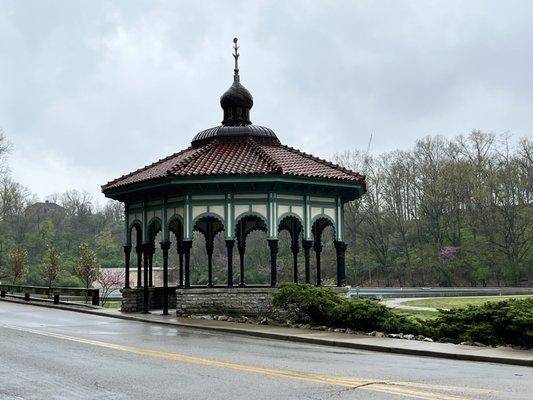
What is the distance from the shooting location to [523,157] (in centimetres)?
6831

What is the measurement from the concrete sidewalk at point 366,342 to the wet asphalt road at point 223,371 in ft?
1.59

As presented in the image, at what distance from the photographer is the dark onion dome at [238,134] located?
27.2m

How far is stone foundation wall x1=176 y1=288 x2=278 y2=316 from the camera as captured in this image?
2322 centimetres

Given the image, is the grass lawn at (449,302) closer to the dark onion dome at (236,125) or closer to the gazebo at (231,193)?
the gazebo at (231,193)

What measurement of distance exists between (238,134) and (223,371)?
1671cm

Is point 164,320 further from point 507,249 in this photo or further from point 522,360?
point 507,249

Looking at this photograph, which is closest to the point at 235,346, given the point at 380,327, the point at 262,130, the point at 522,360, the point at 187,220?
the point at 380,327

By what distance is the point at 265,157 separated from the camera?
2473cm

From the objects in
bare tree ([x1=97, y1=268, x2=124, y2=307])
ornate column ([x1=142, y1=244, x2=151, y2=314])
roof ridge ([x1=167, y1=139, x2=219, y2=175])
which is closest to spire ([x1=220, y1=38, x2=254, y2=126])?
roof ridge ([x1=167, y1=139, x2=219, y2=175])

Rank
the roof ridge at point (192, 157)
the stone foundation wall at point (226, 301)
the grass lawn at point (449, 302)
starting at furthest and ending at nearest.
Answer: the grass lawn at point (449, 302) → the roof ridge at point (192, 157) → the stone foundation wall at point (226, 301)

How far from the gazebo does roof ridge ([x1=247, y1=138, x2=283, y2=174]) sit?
0.05m

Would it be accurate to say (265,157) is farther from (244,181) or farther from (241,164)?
(244,181)

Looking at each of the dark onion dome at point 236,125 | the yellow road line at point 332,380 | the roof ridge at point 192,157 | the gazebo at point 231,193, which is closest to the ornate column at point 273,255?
the gazebo at point 231,193

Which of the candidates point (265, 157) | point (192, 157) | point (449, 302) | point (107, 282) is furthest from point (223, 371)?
point (107, 282)
